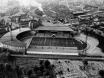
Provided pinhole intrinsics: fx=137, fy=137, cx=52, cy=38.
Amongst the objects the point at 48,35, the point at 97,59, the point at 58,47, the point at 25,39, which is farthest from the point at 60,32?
the point at 97,59

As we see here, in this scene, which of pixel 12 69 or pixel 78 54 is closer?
pixel 12 69

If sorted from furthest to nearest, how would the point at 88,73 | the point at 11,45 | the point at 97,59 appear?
the point at 11,45, the point at 97,59, the point at 88,73

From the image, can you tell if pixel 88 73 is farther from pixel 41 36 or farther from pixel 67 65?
pixel 41 36

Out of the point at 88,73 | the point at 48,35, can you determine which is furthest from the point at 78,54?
the point at 48,35

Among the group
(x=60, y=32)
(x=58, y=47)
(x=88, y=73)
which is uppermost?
(x=60, y=32)

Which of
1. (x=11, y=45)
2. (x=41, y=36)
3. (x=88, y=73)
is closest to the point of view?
(x=88, y=73)

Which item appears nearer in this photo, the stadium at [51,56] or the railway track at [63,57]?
the stadium at [51,56]

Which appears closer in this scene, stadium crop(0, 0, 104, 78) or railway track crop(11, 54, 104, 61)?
stadium crop(0, 0, 104, 78)

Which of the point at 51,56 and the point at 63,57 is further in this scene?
the point at 51,56

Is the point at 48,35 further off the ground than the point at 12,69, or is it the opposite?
the point at 48,35
